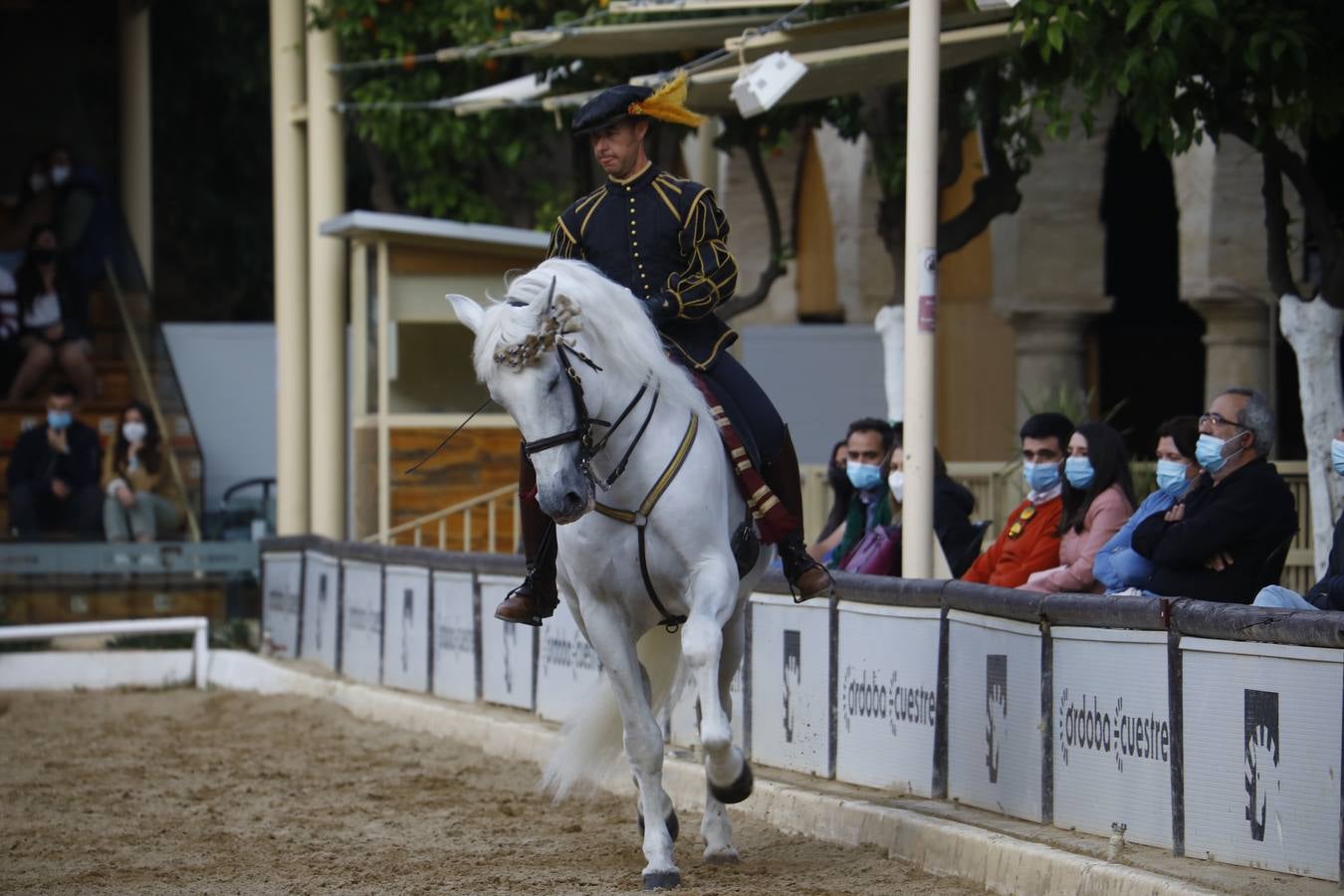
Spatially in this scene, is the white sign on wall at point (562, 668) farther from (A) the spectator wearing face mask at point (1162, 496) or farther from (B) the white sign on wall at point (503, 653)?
(A) the spectator wearing face mask at point (1162, 496)

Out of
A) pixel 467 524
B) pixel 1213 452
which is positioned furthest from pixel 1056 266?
pixel 1213 452

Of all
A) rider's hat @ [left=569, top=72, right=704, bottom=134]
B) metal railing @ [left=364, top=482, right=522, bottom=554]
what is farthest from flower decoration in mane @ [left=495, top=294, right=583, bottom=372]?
metal railing @ [left=364, top=482, right=522, bottom=554]

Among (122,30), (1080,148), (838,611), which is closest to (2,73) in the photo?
(122,30)

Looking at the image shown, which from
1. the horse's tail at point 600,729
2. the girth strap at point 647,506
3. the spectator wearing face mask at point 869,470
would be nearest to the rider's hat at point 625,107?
the girth strap at point 647,506

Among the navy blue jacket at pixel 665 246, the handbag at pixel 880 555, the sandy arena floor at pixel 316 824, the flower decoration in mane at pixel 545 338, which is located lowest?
the sandy arena floor at pixel 316 824

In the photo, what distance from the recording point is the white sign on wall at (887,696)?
9.20 metres

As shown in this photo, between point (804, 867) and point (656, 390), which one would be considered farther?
point (804, 867)

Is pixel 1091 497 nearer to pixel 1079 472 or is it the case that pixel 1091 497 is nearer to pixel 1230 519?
pixel 1079 472

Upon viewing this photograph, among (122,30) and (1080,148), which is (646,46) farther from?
(122,30)

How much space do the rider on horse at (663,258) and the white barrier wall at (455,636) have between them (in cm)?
533

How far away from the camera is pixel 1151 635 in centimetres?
752

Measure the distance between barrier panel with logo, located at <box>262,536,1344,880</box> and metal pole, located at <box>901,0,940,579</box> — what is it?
15.8 inches

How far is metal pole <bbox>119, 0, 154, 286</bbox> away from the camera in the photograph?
25281 millimetres

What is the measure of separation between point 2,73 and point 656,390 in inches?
886
